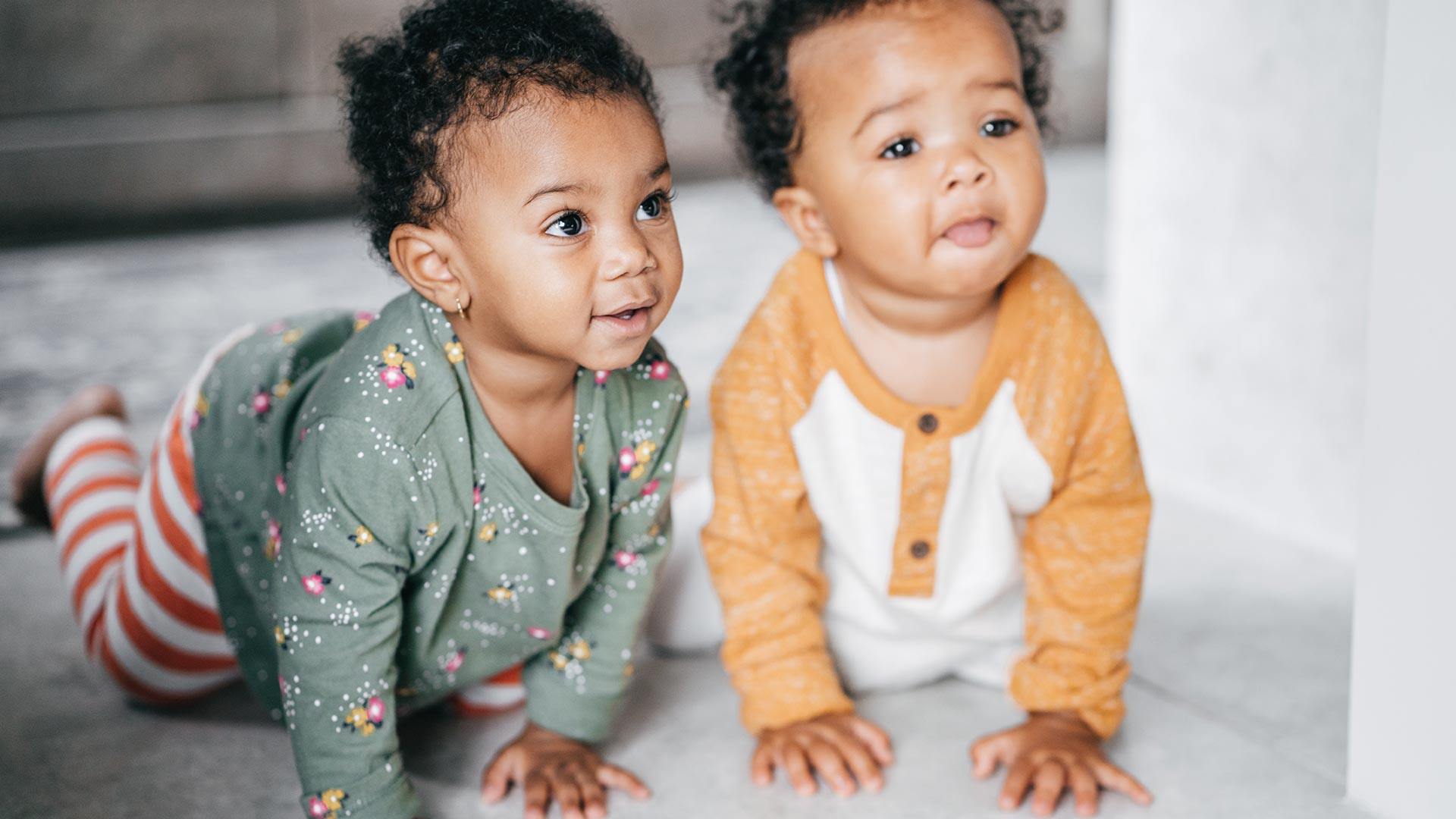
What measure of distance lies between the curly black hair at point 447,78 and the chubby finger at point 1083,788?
688 millimetres

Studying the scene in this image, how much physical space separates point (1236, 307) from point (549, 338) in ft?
3.76

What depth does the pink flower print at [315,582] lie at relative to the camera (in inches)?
43.8

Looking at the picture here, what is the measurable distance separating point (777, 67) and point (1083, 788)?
0.74 m

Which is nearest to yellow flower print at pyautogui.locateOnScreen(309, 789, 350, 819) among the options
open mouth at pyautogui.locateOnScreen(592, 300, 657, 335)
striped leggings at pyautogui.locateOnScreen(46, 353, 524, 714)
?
striped leggings at pyautogui.locateOnScreen(46, 353, 524, 714)

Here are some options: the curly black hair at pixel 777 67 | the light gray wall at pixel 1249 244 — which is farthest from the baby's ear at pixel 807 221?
the light gray wall at pixel 1249 244

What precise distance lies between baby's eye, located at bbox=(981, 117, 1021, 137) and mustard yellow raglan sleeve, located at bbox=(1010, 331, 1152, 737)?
22cm

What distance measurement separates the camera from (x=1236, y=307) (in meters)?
1.87

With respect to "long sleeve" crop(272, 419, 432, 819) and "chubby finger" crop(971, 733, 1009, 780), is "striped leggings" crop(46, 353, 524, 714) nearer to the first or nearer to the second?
"long sleeve" crop(272, 419, 432, 819)

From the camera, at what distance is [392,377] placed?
1.13m

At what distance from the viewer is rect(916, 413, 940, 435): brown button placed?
4.31ft

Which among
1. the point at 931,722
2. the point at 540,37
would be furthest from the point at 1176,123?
the point at 540,37

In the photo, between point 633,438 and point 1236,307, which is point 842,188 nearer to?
point 633,438

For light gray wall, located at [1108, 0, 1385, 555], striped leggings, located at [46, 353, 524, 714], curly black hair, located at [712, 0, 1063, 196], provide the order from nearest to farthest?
curly black hair, located at [712, 0, 1063, 196] → striped leggings, located at [46, 353, 524, 714] → light gray wall, located at [1108, 0, 1385, 555]

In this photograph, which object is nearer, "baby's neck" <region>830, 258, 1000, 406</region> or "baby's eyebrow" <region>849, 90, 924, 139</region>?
"baby's eyebrow" <region>849, 90, 924, 139</region>
